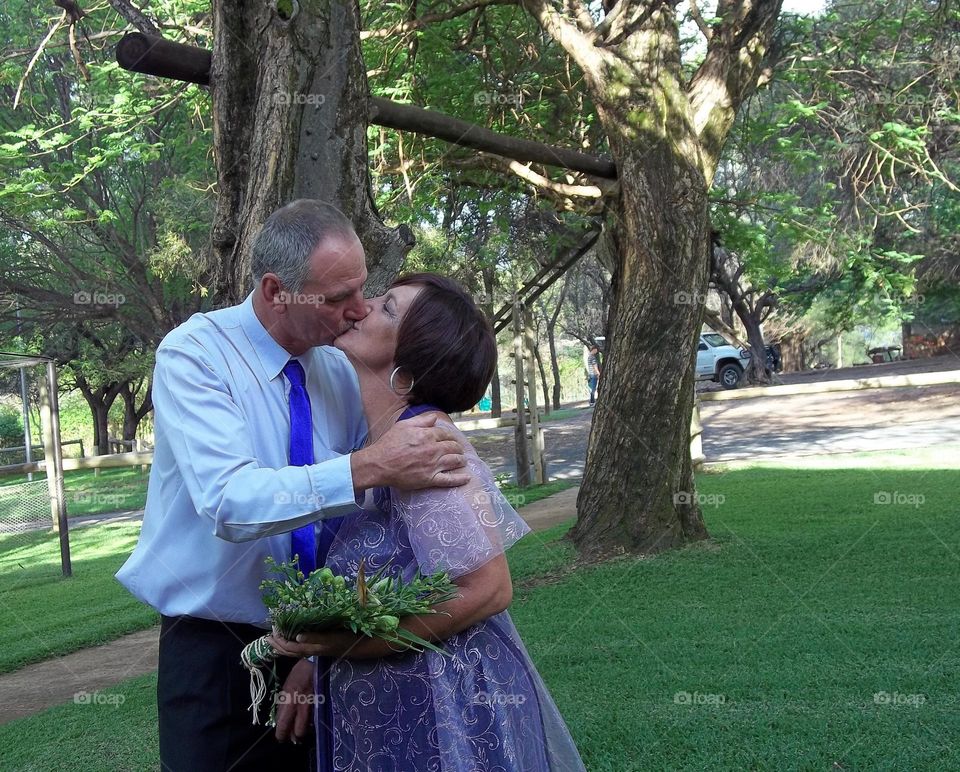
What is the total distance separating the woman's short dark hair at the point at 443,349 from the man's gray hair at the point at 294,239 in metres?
0.28

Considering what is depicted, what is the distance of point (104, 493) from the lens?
20.5 meters

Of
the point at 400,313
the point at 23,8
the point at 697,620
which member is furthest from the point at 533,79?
the point at 23,8

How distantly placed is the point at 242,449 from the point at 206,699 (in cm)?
68

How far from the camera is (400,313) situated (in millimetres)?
2438

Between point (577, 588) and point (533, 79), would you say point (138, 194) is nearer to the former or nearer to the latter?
point (533, 79)

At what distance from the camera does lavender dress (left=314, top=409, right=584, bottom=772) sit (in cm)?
220

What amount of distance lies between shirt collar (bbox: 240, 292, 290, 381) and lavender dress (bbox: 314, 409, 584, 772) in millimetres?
438

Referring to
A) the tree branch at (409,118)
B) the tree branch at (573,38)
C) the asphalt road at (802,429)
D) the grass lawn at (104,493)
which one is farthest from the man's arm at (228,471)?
the grass lawn at (104,493)

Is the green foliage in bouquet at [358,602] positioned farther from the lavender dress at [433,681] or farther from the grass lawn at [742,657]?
the grass lawn at [742,657]

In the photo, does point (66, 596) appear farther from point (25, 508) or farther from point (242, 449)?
point (242, 449)

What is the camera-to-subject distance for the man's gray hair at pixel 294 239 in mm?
2443

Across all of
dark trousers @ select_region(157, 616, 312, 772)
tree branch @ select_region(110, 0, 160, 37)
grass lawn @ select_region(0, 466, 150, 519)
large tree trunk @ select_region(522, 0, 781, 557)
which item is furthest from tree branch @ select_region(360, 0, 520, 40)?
grass lawn @ select_region(0, 466, 150, 519)

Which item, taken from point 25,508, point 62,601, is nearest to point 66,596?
point 62,601

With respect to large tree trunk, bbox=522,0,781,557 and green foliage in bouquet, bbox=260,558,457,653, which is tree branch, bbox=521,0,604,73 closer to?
large tree trunk, bbox=522,0,781,557
